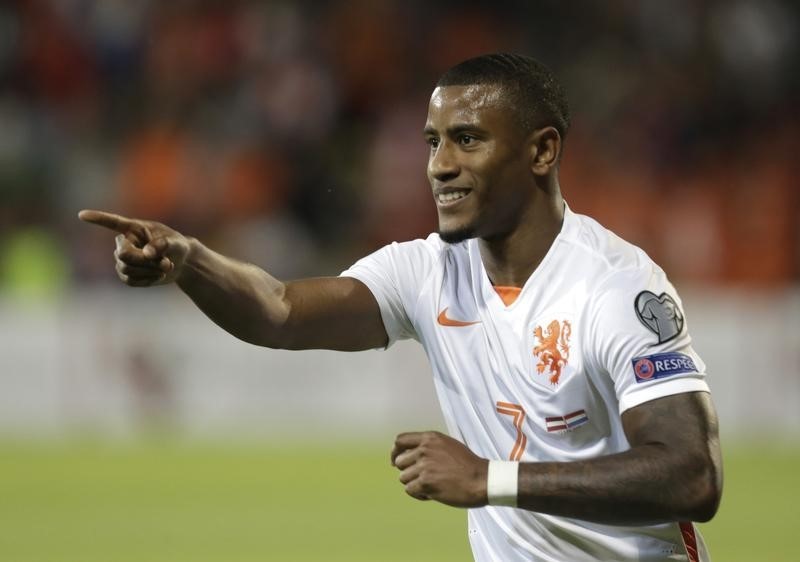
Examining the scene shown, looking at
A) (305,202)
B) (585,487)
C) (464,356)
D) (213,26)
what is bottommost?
(585,487)

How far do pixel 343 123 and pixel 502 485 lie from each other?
1266 cm

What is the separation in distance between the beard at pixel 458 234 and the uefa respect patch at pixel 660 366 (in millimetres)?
727

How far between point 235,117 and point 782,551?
31.0 feet

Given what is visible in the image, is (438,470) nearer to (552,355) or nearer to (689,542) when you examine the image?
(552,355)

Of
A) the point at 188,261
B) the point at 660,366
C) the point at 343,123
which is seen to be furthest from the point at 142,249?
the point at 343,123

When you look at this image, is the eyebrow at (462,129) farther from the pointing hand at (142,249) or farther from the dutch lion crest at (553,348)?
the pointing hand at (142,249)

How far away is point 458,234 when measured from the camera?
165 inches

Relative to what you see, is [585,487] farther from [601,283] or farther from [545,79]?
[545,79]

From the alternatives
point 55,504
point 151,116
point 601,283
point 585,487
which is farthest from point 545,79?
point 151,116

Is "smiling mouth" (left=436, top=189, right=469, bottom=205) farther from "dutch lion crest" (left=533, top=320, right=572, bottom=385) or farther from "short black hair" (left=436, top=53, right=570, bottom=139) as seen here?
"dutch lion crest" (left=533, top=320, right=572, bottom=385)

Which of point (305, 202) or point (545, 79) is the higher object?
point (305, 202)

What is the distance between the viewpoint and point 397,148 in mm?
15422

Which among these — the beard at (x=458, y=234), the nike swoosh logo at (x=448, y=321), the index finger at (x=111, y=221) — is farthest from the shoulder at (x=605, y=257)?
the index finger at (x=111, y=221)

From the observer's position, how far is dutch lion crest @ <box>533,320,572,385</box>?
156 inches
